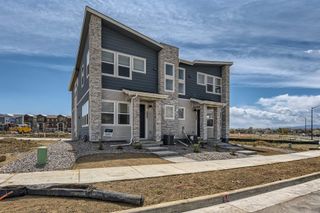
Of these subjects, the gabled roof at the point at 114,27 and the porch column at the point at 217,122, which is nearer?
the gabled roof at the point at 114,27

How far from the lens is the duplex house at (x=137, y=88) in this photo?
46.3 ft

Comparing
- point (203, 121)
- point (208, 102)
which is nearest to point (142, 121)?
point (203, 121)

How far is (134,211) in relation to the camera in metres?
4.57

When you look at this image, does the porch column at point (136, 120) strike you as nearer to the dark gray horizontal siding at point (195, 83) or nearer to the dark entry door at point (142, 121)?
the dark entry door at point (142, 121)

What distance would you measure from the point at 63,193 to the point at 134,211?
6.02 ft

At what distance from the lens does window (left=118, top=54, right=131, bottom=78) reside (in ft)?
51.0

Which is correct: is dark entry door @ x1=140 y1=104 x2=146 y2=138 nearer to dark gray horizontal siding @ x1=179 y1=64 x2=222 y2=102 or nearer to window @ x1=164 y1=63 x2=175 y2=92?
window @ x1=164 y1=63 x2=175 y2=92

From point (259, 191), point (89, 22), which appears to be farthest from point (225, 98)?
point (259, 191)

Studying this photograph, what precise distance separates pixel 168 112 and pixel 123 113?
12.3ft

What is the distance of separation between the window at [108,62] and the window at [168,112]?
4733 mm

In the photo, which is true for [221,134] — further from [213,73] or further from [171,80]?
[171,80]

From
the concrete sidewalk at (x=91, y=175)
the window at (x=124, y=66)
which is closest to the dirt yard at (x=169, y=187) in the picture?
the concrete sidewalk at (x=91, y=175)

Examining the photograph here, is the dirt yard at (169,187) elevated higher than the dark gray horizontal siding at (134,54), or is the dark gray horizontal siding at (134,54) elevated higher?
the dark gray horizontal siding at (134,54)

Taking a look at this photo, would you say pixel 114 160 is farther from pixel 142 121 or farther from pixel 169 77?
pixel 169 77
